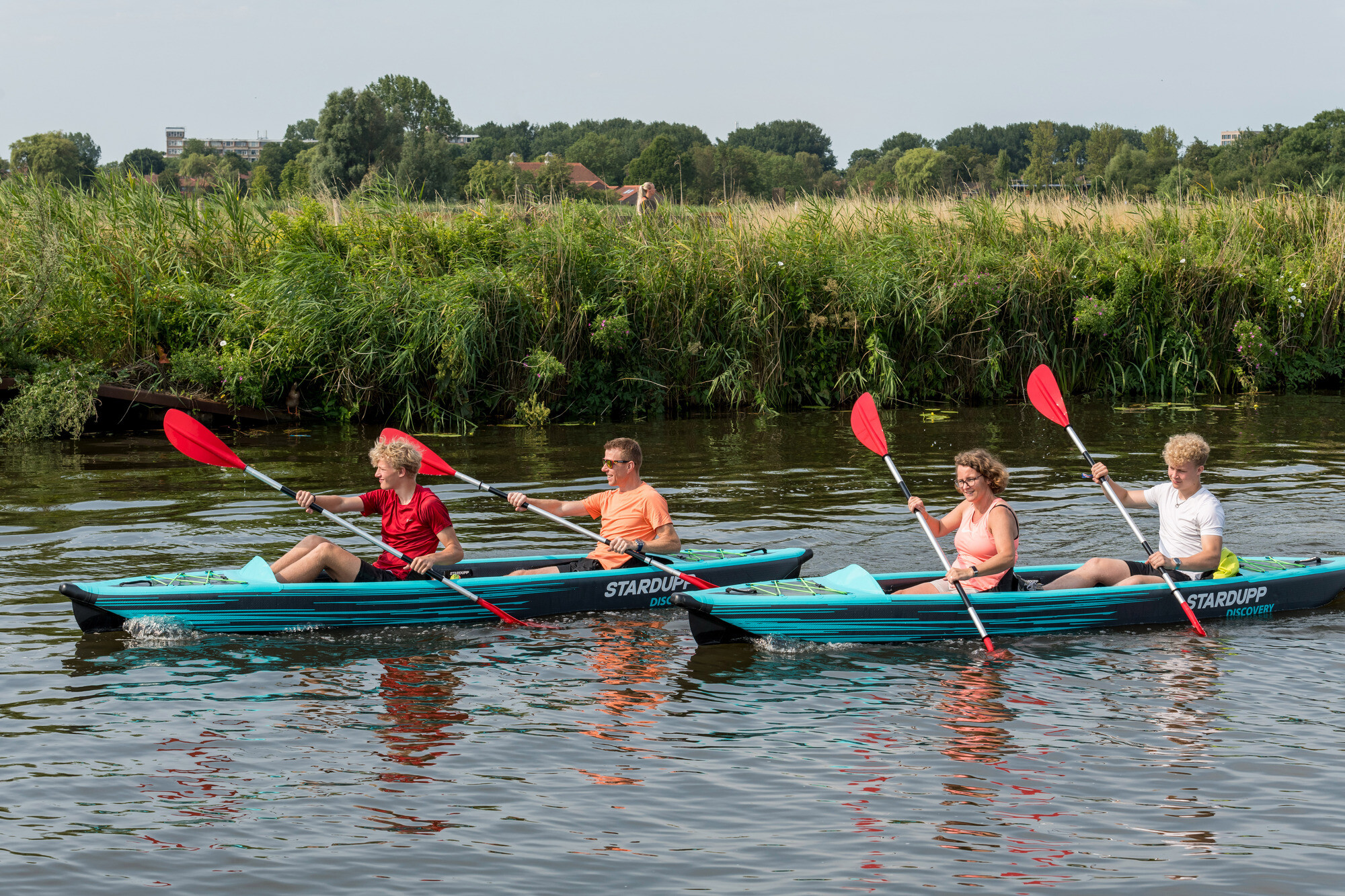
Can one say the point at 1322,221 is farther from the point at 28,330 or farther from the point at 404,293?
the point at 28,330

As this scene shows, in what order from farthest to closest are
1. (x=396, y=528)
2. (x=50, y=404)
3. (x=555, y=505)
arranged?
(x=50, y=404), (x=555, y=505), (x=396, y=528)

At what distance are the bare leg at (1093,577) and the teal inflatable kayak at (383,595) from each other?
165 centimetres

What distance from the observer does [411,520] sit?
738 centimetres

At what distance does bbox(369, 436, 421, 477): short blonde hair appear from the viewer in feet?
23.7

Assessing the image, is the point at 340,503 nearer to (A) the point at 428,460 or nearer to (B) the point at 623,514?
(A) the point at 428,460

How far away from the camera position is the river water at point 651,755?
4.19 metres

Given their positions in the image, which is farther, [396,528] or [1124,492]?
[1124,492]

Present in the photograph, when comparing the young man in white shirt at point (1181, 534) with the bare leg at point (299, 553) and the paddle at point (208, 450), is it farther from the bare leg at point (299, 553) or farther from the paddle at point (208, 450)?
the bare leg at point (299, 553)

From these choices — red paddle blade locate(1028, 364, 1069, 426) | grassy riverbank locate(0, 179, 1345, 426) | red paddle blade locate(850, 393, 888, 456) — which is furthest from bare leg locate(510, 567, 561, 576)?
grassy riverbank locate(0, 179, 1345, 426)

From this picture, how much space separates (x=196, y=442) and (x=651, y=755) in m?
4.31

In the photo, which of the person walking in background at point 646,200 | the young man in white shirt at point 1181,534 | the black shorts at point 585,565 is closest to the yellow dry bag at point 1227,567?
the young man in white shirt at point 1181,534

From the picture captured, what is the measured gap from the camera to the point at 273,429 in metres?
14.2

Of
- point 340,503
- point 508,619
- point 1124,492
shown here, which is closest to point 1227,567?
point 1124,492

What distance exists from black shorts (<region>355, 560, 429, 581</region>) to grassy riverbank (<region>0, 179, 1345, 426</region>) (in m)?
6.83
